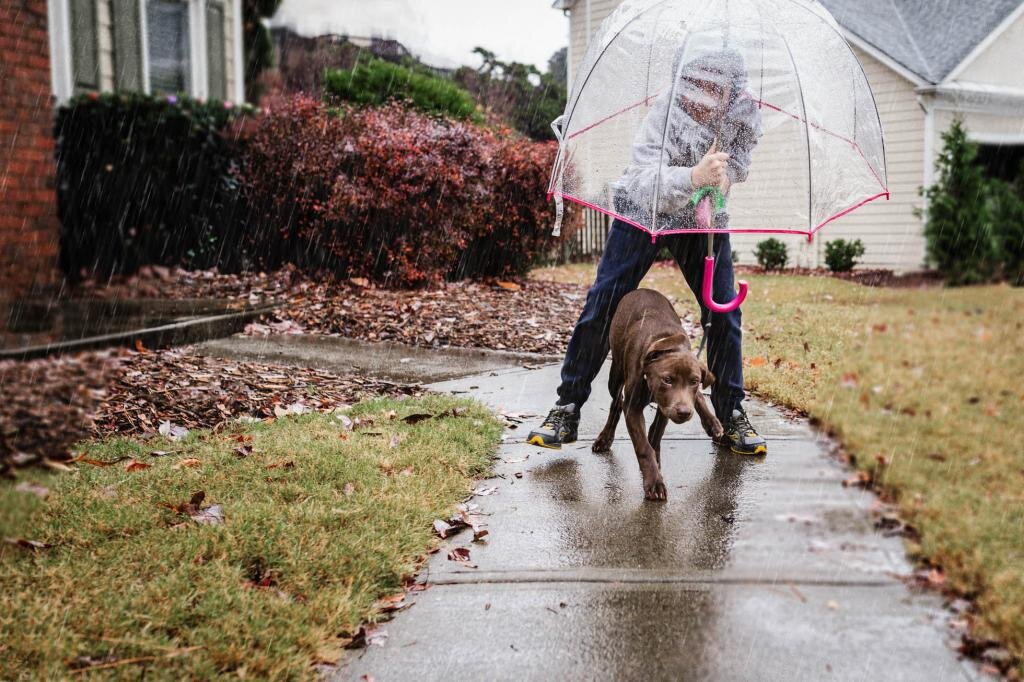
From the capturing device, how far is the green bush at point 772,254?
16312mm

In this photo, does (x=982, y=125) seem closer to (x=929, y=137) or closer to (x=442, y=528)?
(x=929, y=137)

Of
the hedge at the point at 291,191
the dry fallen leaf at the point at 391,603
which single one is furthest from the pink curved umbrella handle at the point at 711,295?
the hedge at the point at 291,191

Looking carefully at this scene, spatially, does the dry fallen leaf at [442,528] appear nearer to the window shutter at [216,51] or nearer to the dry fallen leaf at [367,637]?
the dry fallen leaf at [367,637]

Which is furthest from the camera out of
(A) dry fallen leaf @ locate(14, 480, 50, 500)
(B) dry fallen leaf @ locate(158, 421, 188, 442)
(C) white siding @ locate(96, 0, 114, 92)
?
(C) white siding @ locate(96, 0, 114, 92)

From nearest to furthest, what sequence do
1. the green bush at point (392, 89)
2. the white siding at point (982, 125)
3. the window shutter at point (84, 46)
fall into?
the window shutter at point (84, 46)
the white siding at point (982, 125)
the green bush at point (392, 89)

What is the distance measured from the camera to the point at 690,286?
4.22m

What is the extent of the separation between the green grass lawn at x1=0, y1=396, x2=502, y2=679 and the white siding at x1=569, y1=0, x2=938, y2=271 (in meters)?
13.2

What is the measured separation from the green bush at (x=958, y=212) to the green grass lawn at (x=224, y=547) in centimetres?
1008

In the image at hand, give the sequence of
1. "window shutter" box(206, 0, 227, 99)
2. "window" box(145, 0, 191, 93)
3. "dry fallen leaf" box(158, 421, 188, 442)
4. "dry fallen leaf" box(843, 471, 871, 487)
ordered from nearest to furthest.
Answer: "dry fallen leaf" box(843, 471, 871, 487)
"dry fallen leaf" box(158, 421, 188, 442)
"window" box(145, 0, 191, 93)
"window shutter" box(206, 0, 227, 99)

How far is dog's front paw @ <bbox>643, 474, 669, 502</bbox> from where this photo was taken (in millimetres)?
3570

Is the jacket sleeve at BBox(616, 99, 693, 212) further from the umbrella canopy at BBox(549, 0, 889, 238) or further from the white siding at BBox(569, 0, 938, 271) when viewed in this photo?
the white siding at BBox(569, 0, 938, 271)

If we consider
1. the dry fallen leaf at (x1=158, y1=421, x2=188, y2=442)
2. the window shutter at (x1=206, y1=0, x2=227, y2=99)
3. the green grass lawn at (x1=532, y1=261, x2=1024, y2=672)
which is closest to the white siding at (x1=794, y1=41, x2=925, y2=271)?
the green grass lawn at (x1=532, y1=261, x2=1024, y2=672)

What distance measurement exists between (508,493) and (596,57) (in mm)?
2049

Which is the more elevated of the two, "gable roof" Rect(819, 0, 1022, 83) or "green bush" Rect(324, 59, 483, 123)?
"gable roof" Rect(819, 0, 1022, 83)
